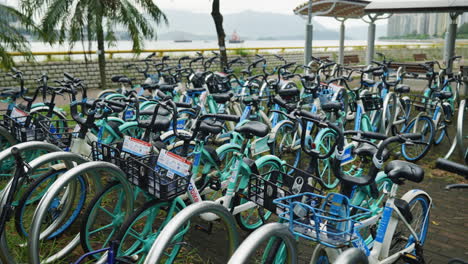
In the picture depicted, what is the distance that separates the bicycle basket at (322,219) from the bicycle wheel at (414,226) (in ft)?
1.64

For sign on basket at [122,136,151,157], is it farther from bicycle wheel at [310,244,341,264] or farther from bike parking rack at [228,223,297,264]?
bicycle wheel at [310,244,341,264]

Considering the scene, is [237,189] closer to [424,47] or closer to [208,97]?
[208,97]

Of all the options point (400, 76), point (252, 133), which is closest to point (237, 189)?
point (252, 133)

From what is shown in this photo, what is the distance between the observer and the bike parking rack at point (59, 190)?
262cm

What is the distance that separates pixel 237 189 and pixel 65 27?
792 centimetres

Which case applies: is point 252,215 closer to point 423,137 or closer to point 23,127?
point 23,127

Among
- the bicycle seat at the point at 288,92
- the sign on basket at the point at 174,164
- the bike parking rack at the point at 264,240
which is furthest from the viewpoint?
the bicycle seat at the point at 288,92

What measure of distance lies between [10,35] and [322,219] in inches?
244

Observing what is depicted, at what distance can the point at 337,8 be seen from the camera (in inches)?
542

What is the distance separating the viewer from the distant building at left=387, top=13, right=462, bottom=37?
15.9 m

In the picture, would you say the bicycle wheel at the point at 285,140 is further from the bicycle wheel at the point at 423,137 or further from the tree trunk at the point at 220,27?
the tree trunk at the point at 220,27

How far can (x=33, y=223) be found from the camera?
8.61ft

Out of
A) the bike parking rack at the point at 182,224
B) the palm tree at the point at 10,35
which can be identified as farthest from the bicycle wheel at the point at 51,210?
the palm tree at the point at 10,35

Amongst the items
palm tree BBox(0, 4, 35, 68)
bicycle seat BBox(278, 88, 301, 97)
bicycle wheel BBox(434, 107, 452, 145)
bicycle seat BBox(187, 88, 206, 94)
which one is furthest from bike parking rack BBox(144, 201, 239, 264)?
palm tree BBox(0, 4, 35, 68)
